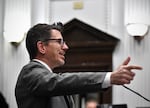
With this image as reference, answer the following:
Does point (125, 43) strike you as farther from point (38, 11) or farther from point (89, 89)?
point (89, 89)

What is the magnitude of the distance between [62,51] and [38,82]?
0.95ft

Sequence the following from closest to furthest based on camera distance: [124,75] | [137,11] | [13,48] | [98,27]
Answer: [124,75] < [137,11] < [98,27] < [13,48]

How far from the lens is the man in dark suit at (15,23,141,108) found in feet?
5.06

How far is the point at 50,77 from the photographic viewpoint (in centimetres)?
159

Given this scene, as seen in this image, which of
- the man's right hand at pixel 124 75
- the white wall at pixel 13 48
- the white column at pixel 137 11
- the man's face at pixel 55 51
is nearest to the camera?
the man's right hand at pixel 124 75

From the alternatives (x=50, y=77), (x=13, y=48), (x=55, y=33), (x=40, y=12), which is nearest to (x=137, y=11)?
(x=40, y=12)

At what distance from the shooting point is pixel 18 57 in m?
5.56

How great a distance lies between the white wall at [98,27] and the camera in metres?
5.24

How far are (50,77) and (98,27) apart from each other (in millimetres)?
3934

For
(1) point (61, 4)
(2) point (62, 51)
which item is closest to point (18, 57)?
(1) point (61, 4)

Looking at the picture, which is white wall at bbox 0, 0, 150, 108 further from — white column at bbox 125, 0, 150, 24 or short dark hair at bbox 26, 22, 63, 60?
short dark hair at bbox 26, 22, 63, 60

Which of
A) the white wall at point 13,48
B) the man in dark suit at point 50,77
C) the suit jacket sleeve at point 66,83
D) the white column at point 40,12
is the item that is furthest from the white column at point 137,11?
the suit jacket sleeve at point 66,83

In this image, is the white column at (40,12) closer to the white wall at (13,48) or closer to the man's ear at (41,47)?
the white wall at (13,48)

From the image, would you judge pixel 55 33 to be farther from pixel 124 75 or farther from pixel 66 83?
pixel 124 75
